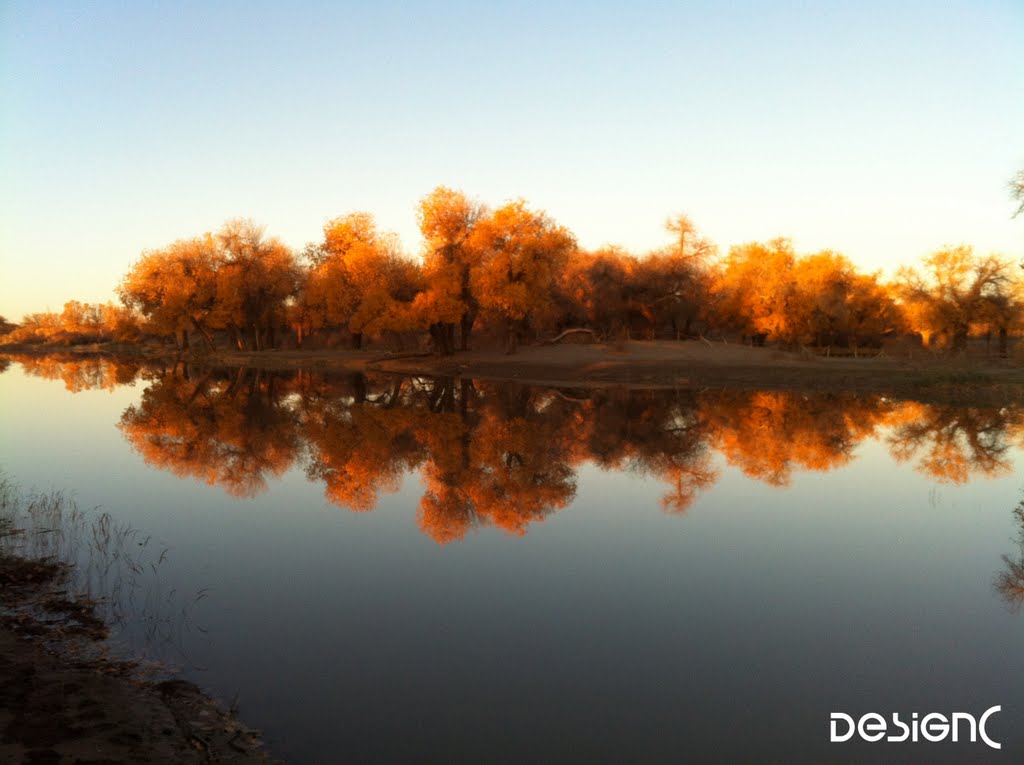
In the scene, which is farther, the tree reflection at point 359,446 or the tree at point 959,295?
the tree at point 959,295

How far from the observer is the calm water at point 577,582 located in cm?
706

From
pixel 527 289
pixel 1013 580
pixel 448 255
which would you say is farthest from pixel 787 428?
pixel 448 255

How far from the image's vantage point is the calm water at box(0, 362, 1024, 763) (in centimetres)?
706

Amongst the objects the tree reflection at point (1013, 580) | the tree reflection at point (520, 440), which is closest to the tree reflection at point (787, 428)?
the tree reflection at point (520, 440)

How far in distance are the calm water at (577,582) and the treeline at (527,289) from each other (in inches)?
1267

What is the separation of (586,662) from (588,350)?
52872mm

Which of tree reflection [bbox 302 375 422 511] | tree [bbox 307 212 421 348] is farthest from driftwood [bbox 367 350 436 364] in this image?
tree reflection [bbox 302 375 422 511]

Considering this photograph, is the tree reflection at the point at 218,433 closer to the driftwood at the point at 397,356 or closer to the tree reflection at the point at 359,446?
the tree reflection at the point at 359,446

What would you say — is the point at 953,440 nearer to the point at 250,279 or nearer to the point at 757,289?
the point at 757,289

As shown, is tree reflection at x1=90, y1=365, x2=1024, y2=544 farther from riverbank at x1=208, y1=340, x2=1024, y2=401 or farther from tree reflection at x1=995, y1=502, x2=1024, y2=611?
tree reflection at x1=995, y1=502, x2=1024, y2=611

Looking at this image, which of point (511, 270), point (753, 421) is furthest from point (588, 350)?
point (753, 421)

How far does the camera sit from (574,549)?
13.0 metres

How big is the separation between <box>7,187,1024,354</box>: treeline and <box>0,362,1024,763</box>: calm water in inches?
1267

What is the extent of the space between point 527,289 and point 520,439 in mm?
31842
